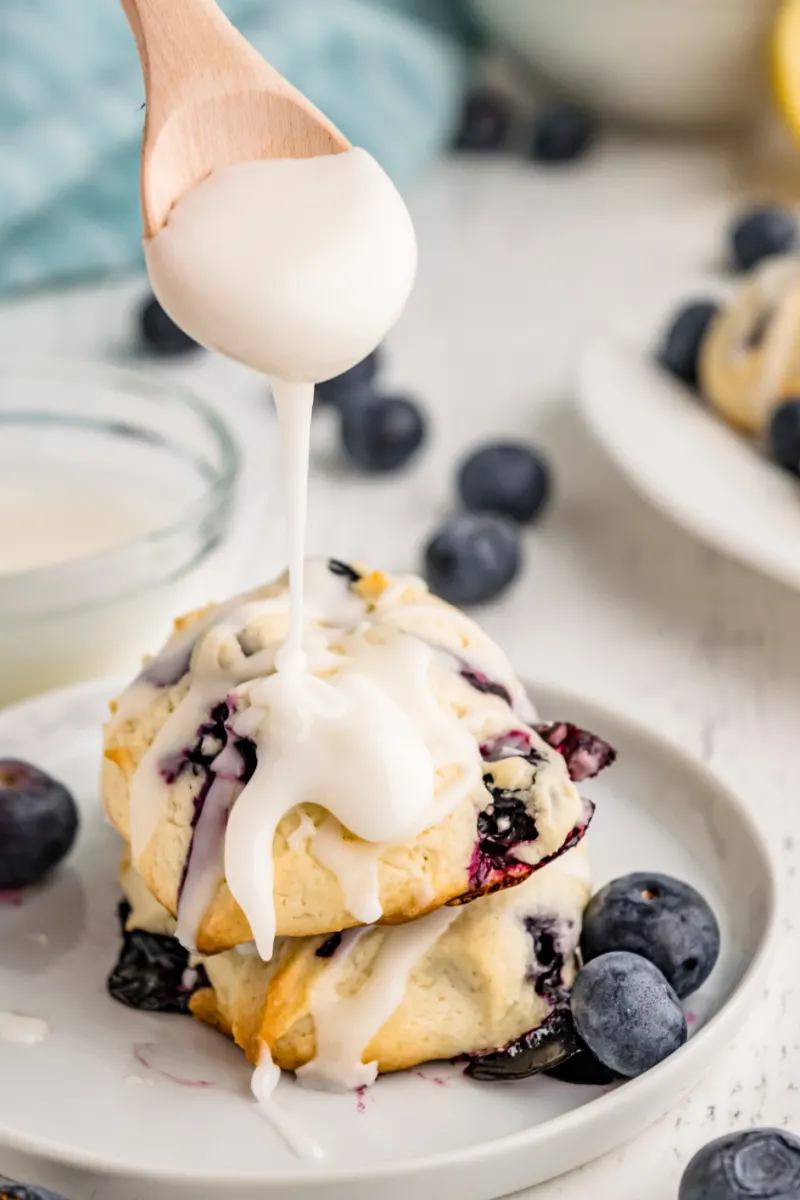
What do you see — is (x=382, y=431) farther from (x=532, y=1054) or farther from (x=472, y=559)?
(x=532, y=1054)

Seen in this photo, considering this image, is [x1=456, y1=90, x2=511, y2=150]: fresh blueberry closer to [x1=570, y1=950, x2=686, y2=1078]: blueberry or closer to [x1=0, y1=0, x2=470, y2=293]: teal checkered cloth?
[x1=0, y1=0, x2=470, y2=293]: teal checkered cloth

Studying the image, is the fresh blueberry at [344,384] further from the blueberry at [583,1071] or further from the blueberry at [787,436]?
the blueberry at [583,1071]

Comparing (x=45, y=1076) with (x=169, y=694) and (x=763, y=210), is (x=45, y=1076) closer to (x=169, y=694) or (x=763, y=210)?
(x=169, y=694)

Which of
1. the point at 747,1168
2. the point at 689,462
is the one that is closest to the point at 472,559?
the point at 689,462

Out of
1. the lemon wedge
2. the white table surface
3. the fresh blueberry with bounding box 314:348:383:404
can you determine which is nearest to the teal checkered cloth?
the white table surface

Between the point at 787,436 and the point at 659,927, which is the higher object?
the point at 659,927

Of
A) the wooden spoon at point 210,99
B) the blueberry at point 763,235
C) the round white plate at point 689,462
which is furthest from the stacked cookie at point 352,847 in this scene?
the blueberry at point 763,235
